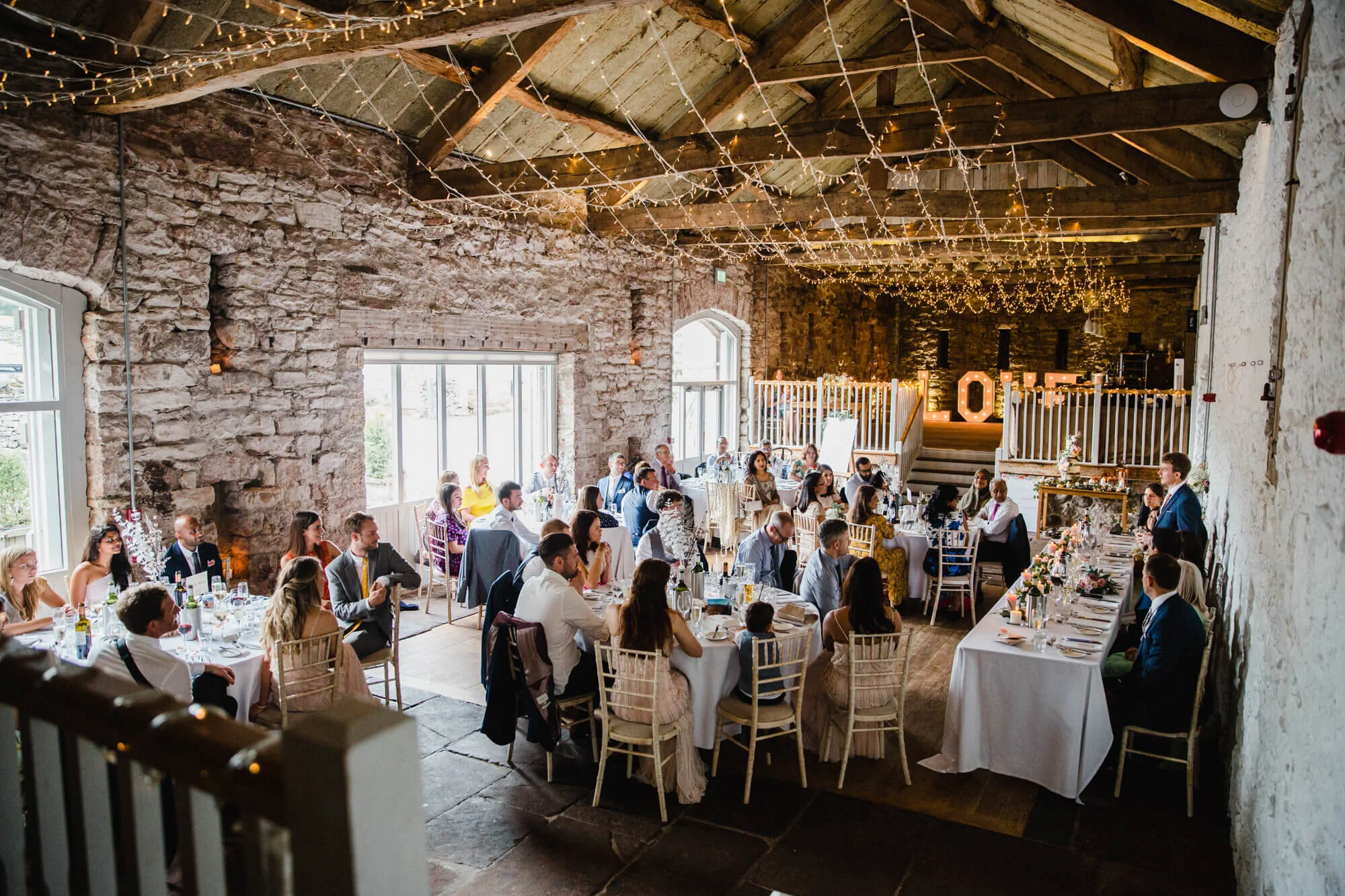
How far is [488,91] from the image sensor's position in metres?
6.89

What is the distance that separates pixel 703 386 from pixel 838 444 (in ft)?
7.89

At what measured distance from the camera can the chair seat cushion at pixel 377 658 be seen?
514 centimetres

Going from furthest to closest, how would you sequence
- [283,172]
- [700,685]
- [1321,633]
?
[283,172]
[700,685]
[1321,633]

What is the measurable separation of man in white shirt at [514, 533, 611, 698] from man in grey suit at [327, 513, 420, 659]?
957mm

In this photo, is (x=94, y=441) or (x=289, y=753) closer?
(x=289, y=753)

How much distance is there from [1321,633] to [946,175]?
12.9 meters

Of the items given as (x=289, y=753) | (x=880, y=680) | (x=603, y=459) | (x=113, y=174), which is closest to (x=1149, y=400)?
(x=603, y=459)

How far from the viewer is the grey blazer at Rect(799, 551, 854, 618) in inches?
224

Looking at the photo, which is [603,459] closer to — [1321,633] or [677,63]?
[677,63]

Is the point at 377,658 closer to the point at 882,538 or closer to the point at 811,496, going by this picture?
the point at 882,538

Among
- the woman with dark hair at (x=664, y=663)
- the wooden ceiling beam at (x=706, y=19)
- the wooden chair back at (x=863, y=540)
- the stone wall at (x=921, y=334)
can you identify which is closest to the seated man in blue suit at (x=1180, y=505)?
the wooden chair back at (x=863, y=540)

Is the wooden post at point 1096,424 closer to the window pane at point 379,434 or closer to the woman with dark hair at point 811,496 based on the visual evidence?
the woman with dark hair at point 811,496

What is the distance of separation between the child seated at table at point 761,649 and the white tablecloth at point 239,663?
8.09 ft

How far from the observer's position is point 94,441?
579cm
